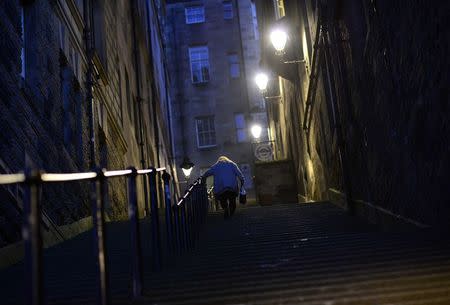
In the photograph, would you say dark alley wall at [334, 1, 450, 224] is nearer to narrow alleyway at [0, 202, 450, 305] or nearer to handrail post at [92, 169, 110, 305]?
narrow alleyway at [0, 202, 450, 305]

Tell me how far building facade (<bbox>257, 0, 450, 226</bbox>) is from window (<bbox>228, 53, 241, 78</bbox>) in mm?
19708

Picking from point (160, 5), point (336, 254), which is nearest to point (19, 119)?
point (336, 254)

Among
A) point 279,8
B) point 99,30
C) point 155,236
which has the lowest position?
point 155,236

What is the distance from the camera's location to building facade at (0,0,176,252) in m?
6.28

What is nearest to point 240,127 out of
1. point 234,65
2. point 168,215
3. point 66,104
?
point 234,65

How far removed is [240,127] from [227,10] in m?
8.48

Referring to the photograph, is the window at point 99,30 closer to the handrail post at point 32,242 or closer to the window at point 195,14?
the handrail post at point 32,242

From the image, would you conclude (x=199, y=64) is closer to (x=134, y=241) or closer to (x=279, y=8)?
(x=279, y=8)

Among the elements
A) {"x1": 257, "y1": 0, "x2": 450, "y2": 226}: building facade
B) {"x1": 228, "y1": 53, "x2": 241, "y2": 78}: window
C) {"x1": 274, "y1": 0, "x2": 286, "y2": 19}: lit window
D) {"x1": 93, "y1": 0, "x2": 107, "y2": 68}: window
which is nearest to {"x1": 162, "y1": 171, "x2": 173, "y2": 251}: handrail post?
{"x1": 257, "y1": 0, "x2": 450, "y2": 226}: building facade

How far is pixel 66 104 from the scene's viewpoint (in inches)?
368

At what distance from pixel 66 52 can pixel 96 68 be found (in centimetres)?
236

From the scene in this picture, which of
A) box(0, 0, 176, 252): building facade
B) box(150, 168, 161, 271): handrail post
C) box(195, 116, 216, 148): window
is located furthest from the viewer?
box(195, 116, 216, 148): window

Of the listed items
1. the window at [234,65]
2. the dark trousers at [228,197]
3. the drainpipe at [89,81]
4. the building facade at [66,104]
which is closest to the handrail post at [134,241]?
the building facade at [66,104]

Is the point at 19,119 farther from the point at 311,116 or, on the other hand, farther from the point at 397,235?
the point at 311,116
